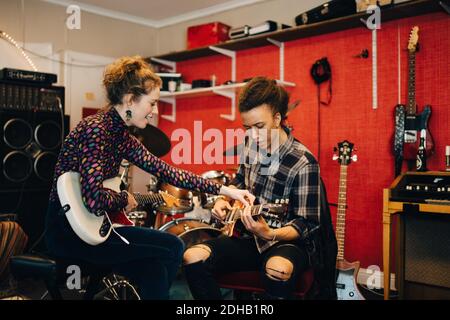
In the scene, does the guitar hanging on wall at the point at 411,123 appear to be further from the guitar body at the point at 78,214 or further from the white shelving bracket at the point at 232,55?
the guitar body at the point at 78,214

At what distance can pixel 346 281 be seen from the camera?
269 centimetres

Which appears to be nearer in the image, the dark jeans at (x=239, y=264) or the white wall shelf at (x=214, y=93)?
the dark jeans at (x=239, y=264)

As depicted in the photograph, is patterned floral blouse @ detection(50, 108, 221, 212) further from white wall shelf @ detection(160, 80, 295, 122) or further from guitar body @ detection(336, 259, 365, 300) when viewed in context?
white wall shelf @ detection(160, 80, 295, 122)

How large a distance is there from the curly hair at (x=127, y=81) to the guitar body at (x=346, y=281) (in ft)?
5.09

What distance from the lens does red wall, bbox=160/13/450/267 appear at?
115 inches

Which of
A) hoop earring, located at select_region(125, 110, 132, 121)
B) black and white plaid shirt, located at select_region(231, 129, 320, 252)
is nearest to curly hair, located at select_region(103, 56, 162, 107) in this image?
hoop earring, located at select_region(125, 110, 132, 121)

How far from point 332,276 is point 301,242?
21cm

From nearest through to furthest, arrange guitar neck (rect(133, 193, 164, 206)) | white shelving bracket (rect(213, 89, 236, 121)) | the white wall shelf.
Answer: guitar neck (rect(133, 193, 164, 206)) < the white wall shelf < white shelving bracket (rect(213, 89, 236, 121))

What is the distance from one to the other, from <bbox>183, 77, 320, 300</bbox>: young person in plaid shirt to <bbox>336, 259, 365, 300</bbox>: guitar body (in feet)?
2.92

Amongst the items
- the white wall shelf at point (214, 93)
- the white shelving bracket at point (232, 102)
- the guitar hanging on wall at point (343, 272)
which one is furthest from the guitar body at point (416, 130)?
the white shelving bracket at point (232, 102)

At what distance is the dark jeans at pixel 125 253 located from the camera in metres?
1.73

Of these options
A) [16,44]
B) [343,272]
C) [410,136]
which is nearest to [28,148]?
[16,44]

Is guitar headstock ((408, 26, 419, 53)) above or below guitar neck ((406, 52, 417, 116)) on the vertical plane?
above

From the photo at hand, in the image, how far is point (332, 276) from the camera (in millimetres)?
1974
